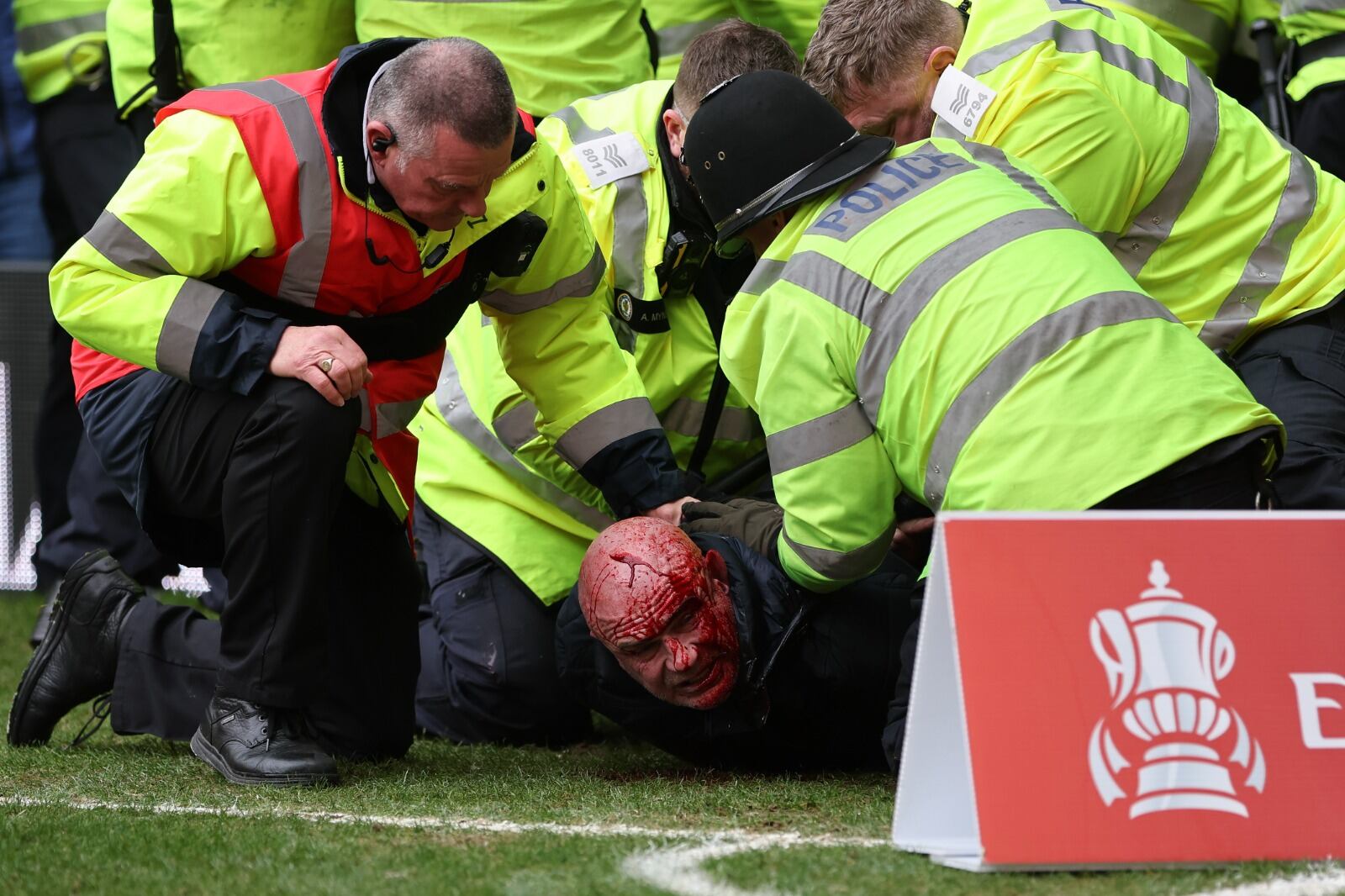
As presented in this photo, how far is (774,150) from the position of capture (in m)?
3.15

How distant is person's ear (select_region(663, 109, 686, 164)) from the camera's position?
13.8 feet

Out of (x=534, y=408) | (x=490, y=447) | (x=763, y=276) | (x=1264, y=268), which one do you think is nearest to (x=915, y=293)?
(x=763, y=276)

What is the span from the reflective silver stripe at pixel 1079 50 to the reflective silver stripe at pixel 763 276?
93 centimetres

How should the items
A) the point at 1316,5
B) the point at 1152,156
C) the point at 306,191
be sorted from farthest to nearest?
1. the point at 1316,5
2. the point at 1152,156
3. the point at 306,191

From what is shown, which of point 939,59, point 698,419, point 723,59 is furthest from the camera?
point 698,419

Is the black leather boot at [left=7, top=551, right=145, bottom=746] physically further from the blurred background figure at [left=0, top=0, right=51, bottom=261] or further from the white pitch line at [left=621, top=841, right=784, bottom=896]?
the blurred background figure at [left=0, top=0, right=51, bottom=261]

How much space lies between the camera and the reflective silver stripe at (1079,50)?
3.75 metres

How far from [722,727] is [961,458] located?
0.97m

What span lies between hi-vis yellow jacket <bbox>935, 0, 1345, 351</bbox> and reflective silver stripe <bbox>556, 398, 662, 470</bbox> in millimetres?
928

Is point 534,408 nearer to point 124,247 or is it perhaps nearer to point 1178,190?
point 124,247

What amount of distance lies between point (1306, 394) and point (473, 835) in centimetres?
212

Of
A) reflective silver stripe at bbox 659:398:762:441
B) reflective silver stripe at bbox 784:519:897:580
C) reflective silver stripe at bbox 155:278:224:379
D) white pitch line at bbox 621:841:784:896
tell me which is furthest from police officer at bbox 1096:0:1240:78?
white pitch line at bbox 621:841:784:896

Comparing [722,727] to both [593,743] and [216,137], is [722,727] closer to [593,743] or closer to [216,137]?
[593,743]

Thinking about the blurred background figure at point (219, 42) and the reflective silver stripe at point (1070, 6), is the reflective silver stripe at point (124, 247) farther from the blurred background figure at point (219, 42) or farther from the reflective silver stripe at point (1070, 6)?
the reflective silver stripe at point (1070, 6)
